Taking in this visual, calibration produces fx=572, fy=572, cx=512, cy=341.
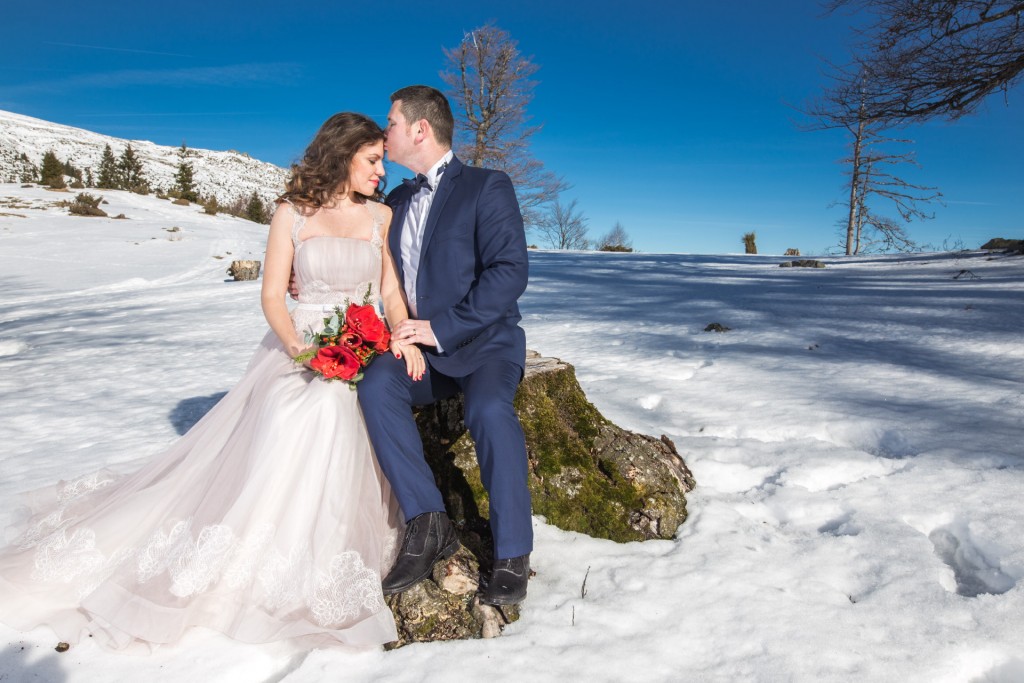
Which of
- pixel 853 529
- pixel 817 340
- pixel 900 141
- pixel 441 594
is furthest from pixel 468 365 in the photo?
pixel 900 141

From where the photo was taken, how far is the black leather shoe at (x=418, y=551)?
231cm

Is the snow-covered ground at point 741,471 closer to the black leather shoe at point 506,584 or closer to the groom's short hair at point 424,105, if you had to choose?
the black leather shoe at point 506,584

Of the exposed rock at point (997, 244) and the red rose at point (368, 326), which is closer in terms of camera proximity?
the red rose at point (368, 326)

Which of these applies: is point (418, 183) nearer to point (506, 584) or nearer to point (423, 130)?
point (423, 130)

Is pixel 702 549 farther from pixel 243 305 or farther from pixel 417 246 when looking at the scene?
pixel 243 305

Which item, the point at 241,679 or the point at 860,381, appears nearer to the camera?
the point at 241,679

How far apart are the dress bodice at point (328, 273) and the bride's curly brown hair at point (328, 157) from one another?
12cm

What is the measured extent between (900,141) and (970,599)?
22.7m

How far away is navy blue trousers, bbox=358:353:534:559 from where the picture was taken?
239 centimetres

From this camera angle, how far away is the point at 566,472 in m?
3.09

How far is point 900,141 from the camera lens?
1992 cm

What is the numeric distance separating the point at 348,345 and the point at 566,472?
1.35 m

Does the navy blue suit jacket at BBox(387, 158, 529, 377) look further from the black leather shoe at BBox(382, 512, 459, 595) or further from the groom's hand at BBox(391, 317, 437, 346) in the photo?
the black leather shoe at BBox(382, 512, 459, 595)

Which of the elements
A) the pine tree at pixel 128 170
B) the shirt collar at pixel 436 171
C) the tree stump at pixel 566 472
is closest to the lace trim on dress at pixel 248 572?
the tree stump at pixel 566 472
